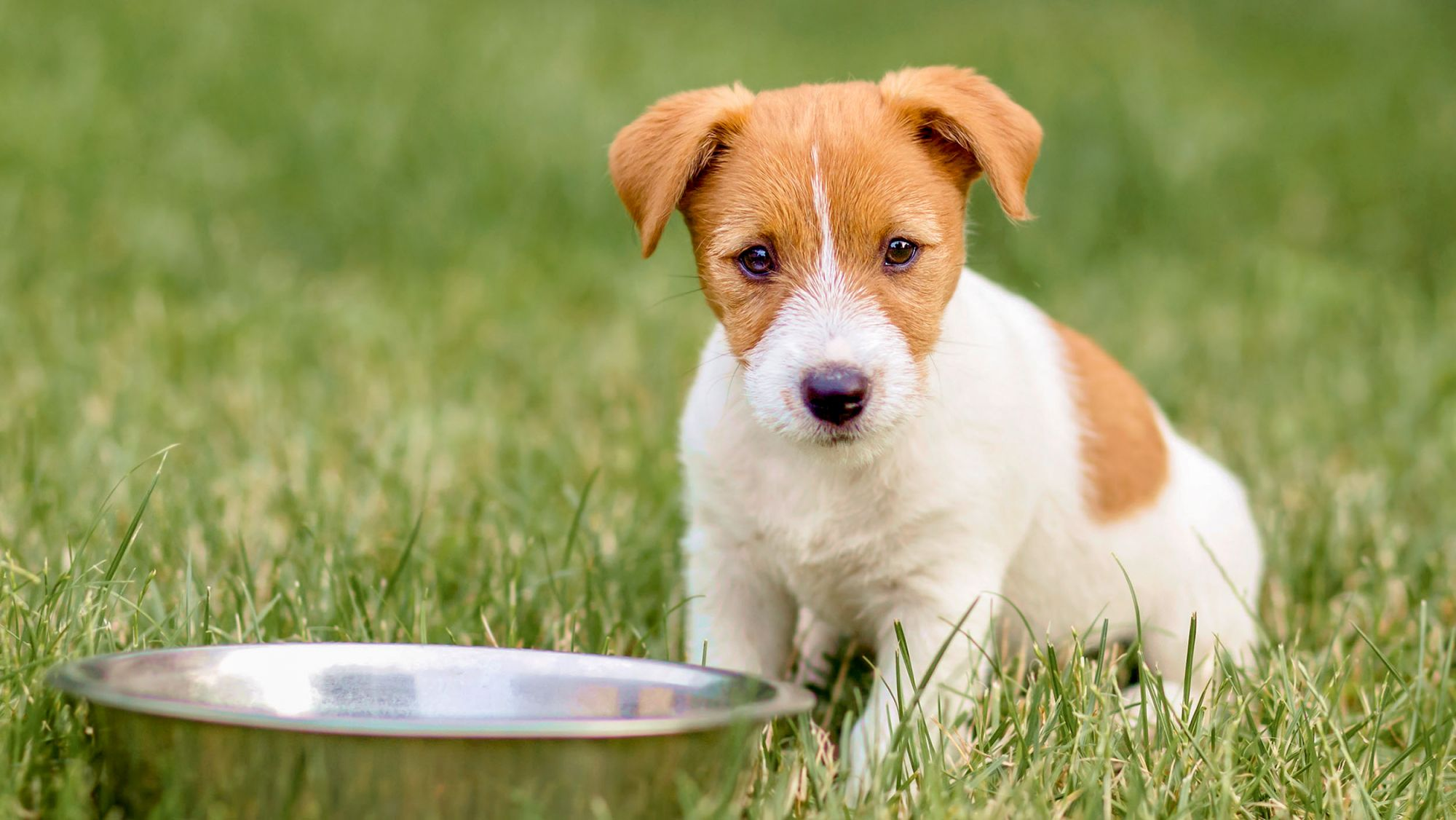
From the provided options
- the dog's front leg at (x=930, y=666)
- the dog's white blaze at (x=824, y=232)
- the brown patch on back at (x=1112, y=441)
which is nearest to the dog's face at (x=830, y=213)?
the dog's white blaze at (x=824, y=232)

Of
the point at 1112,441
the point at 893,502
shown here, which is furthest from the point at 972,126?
the point at 1112,441

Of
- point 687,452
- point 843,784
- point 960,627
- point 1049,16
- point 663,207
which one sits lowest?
point 843,784

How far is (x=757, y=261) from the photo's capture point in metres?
2.94

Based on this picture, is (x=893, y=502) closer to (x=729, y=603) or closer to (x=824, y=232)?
(x=729, y=603)

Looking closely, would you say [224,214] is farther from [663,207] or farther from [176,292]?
[663,207]

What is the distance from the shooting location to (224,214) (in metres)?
7.27

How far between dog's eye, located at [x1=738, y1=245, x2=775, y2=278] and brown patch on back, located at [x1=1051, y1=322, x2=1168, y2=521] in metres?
0.96

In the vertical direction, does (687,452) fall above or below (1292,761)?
above

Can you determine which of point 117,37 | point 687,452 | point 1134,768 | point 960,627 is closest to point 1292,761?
point 1134,768

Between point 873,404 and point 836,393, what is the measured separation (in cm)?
9

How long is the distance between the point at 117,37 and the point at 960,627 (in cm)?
729

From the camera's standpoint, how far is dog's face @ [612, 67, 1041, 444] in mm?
2742

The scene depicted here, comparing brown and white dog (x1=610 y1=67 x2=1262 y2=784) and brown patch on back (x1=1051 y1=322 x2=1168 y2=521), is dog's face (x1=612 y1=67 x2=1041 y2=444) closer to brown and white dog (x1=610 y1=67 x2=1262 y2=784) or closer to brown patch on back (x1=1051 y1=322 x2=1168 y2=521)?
brown and white dog (x1=610 y1=67 x2=1262 y2=784)

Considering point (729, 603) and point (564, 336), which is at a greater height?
point (564, 336)
